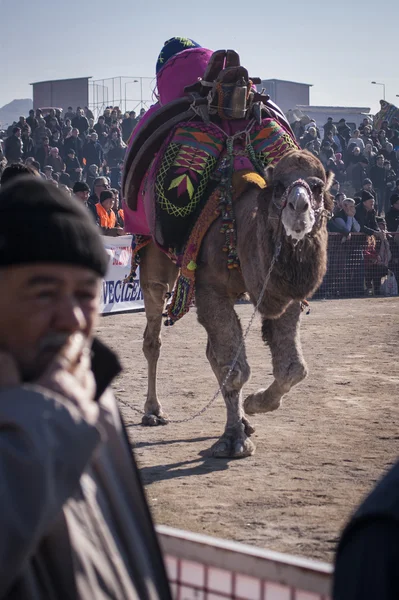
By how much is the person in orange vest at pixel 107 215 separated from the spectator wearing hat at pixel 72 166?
824cm

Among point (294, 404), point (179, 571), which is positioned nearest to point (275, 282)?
point (294, 404)

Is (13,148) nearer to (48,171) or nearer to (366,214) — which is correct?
(48,171)

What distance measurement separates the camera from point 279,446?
6.88m

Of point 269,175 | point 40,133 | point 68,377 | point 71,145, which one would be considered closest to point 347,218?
point 71,145

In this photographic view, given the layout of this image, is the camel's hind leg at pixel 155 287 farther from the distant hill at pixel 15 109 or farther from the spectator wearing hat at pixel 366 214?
the distant hill at pixel 15 109

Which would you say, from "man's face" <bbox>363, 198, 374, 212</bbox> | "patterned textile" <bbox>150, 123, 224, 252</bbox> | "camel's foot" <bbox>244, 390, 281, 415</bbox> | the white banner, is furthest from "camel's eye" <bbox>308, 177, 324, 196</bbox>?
"man's face" <bbox>363, 198, 374, 212</bbox>

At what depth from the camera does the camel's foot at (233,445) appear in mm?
6535

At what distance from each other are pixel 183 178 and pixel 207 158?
239mm

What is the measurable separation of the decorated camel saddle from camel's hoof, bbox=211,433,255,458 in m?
1.07

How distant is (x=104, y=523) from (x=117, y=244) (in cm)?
1379

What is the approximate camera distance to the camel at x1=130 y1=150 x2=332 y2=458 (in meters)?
6.18

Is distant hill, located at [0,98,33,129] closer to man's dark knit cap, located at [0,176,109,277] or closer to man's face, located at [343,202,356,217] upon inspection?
man's face, located at [343,202,356,217]

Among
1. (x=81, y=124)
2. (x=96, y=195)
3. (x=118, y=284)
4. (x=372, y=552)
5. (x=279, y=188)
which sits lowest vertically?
(x=118, y=284)

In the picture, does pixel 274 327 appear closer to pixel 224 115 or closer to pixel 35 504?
pixel 224 115
